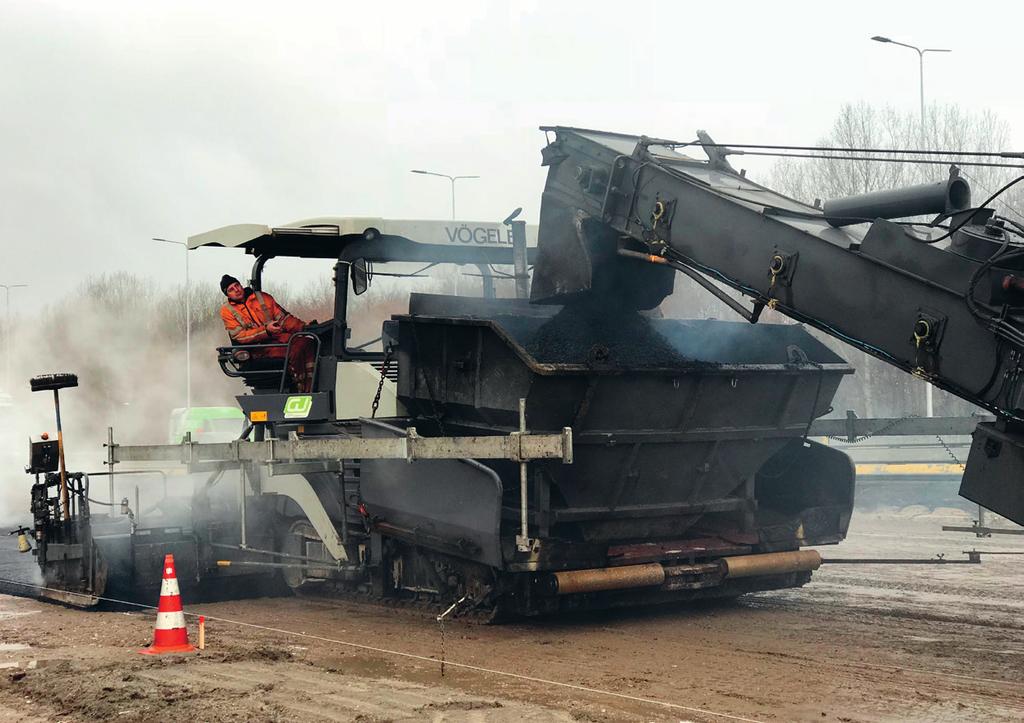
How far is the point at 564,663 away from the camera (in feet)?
→ 24.5

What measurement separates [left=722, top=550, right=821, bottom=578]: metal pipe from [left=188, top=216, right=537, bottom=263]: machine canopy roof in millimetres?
3145

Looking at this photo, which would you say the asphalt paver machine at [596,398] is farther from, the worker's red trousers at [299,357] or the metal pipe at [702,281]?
the worker's red trousers at [299,357]

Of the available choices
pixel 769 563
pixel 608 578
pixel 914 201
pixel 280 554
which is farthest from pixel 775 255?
pixel 280 554

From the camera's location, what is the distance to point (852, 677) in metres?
6.86

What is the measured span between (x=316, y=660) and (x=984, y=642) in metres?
4.18

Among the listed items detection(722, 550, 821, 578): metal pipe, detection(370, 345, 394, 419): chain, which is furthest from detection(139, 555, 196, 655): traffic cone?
detection(722, 550, 821, 578): metal pipe

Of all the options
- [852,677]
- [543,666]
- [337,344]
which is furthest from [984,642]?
[337,344]

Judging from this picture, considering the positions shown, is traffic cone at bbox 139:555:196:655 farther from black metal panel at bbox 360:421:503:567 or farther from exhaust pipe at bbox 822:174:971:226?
exhaust pipe at bbox 822:174:971:226

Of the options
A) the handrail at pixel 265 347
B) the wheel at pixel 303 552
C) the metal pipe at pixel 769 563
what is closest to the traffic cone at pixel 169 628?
the wheel at pixel 303 552

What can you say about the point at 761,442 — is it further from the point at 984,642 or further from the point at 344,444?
the point at 344,444

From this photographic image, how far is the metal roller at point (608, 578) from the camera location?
27.3 feet

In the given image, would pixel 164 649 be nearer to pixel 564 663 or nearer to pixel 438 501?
pixel 438 501

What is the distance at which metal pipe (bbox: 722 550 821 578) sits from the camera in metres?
9.09

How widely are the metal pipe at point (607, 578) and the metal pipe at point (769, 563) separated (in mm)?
647
